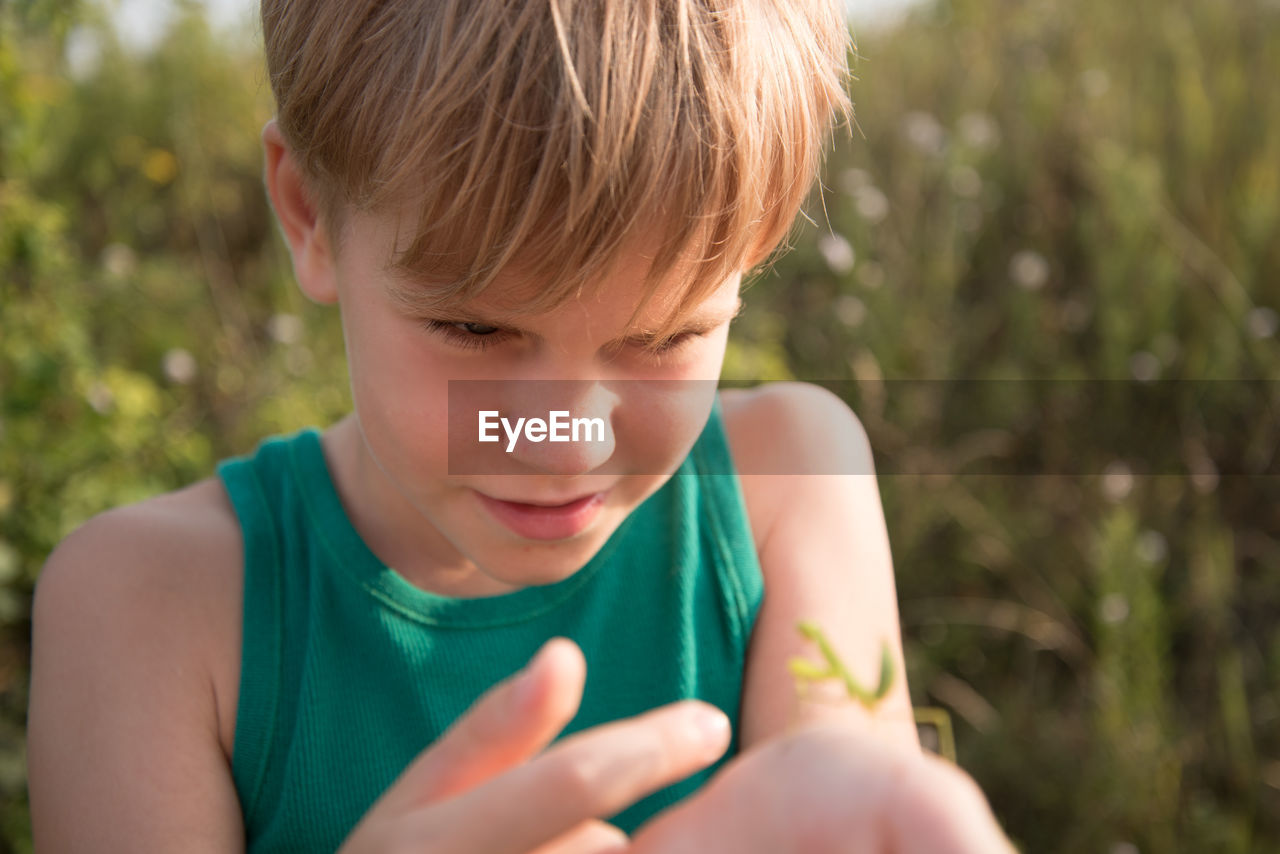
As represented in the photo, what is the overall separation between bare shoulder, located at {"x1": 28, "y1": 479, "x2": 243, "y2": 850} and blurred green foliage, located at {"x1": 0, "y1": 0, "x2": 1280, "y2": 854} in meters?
0.64

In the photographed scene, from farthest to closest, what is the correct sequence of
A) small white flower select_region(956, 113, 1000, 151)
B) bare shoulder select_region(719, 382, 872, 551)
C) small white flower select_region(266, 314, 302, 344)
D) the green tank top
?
small white flower select_region(956, 113, 1000, 151), small white flower select_region(266, 314, 302, 344), bare shoulder select_region(719, 382, 872, 551), the green tank top

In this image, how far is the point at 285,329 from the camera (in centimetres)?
225

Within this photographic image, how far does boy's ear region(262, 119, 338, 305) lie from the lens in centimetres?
100

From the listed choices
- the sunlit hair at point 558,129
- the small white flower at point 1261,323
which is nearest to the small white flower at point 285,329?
the sunlit hair at point 558,129

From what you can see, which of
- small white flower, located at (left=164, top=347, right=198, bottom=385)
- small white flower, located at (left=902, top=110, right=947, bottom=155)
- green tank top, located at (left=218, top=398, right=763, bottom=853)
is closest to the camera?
green tank top, located at (left=218, top=398, right=763, bottom=853)

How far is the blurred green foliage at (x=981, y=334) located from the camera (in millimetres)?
1691

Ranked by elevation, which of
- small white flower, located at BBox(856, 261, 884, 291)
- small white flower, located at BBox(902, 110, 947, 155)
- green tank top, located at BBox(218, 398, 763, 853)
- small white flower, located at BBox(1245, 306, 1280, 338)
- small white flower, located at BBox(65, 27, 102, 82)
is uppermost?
small white flower, located at BBox(65, 27, 102, 82)

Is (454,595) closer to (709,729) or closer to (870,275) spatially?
(709,729)

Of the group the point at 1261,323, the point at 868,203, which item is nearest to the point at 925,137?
the point at 868,203

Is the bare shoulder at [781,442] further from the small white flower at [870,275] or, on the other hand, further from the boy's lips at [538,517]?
the small white flower at [870,275]

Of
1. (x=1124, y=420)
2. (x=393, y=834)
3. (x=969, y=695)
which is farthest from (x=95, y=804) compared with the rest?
(x=1124, y=420)

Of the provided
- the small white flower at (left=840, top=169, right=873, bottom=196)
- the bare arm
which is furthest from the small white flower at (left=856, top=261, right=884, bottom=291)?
the bare arm

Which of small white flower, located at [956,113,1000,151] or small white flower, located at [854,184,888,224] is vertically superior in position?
small white flower, located at [956,113,1000,151]

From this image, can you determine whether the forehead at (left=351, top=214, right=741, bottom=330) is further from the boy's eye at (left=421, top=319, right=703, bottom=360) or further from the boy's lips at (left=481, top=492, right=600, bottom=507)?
the boy's lips at (left=481, top=492, right=600, bottom=507)
